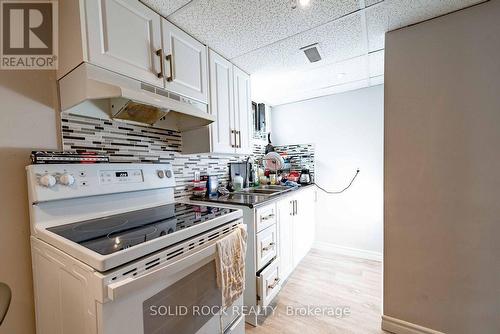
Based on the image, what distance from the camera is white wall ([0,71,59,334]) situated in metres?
0.87

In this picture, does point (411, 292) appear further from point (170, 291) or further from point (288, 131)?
point (288, 131)

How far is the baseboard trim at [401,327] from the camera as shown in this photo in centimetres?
128

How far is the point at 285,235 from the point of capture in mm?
1813

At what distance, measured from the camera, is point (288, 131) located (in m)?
2.92

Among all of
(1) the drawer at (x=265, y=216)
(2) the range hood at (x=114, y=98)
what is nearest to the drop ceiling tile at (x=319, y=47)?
(2) the range hood at (x=114, y=98)

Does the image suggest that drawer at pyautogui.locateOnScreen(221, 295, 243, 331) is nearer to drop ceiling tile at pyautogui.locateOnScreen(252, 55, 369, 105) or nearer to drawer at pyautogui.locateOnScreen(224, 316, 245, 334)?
drawer at pyautogui.locateOnScreen(224, 316, 245, 334)

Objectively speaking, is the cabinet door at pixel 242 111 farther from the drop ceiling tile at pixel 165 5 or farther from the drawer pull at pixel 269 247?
the drawer pull at pixel 269 247

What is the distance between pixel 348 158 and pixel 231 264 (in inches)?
80.1

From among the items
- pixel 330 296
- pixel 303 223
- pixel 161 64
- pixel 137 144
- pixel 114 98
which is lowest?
pixel 330 296

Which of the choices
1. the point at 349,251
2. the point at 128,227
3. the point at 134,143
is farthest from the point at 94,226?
the point at 349,251

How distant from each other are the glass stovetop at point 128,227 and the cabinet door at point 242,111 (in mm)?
823

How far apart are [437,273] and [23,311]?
2166 millimetres

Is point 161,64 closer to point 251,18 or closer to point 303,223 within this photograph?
point 251,18

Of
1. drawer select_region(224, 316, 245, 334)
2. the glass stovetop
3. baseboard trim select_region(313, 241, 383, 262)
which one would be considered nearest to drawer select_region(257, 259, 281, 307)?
drawer select_region(224, 316, 245, 334)
